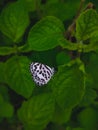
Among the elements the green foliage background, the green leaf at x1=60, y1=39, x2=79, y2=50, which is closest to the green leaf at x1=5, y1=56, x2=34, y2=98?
the green foliage background

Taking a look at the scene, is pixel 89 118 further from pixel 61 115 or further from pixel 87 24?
pixel 87 24

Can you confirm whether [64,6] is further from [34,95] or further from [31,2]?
[34,95]

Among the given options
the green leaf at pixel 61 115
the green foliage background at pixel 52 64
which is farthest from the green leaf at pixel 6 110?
the green leaf at pixel 61 115

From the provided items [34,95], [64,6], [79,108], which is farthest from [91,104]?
[64,6]

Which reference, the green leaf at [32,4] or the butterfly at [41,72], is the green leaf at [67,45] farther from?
the green leaf at [32,4]

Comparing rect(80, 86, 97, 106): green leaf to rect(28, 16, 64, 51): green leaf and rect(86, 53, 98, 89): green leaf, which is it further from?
rect(28, 16, 64, 51): green leaf

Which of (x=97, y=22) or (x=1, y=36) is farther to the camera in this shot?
(x=1, y=36)
